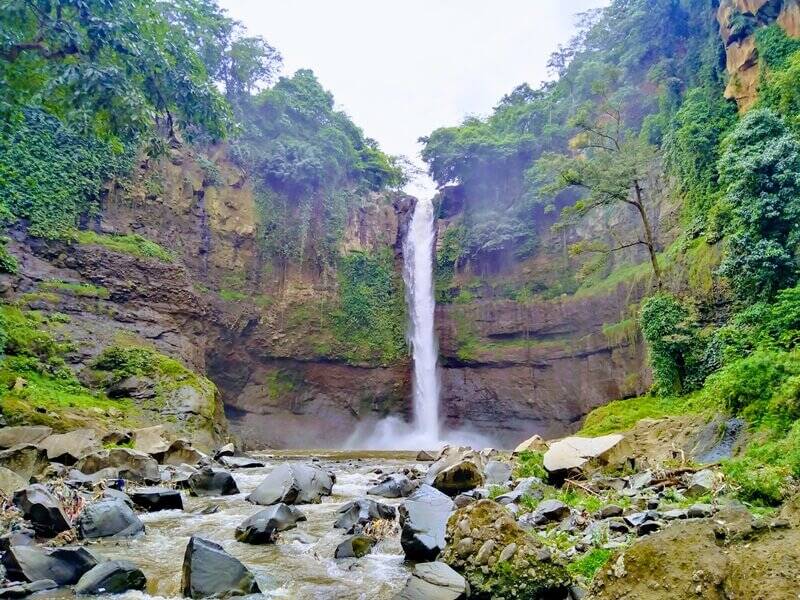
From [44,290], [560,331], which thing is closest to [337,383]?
[560,331]

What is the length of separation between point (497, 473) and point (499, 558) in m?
5.65

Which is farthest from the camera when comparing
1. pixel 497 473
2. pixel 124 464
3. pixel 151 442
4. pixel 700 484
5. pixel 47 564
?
pixel 151 442

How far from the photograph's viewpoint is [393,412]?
30.3m

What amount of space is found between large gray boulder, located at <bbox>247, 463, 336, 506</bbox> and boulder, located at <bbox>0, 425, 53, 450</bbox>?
5.11 meters

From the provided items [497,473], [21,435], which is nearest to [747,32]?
[497,473]

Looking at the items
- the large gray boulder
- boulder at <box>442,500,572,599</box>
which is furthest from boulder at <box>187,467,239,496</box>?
boulder at <box>442,500,572,599</box>

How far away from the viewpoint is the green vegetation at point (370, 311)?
30500mm

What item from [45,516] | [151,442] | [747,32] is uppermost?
[747,32]

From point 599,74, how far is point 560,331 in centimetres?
1406

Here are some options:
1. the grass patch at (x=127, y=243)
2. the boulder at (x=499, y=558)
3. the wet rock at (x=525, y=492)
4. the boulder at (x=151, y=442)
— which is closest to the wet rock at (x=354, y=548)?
the boulder at (x=499, y=558)

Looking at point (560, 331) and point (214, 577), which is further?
point (560, 331)

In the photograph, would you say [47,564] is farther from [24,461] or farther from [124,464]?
[124,464]

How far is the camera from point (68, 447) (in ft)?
32.8

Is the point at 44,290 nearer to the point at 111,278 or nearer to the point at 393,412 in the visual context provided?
the point at 111,278
